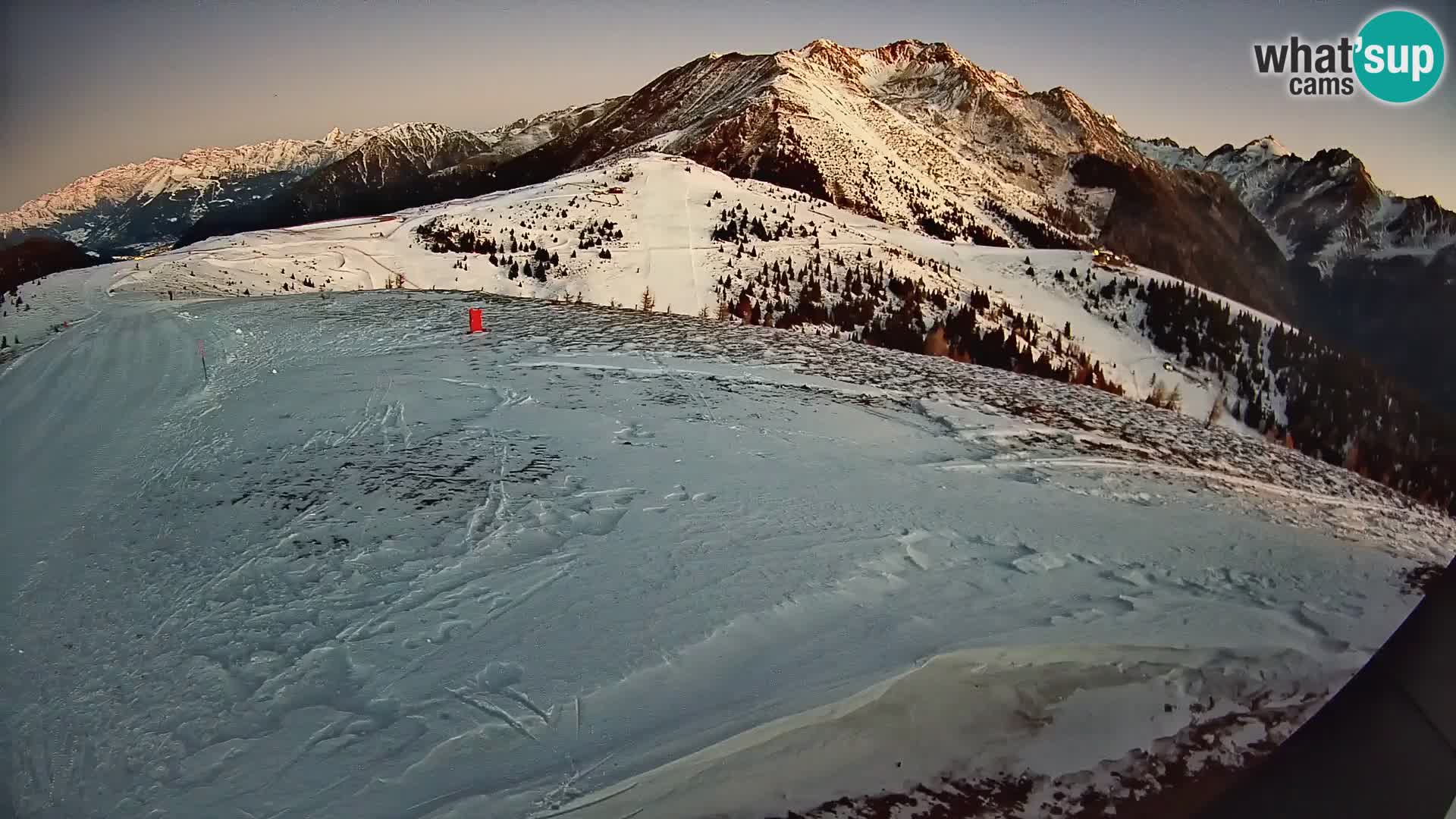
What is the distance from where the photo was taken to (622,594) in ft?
9.99

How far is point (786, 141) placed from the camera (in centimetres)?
3812

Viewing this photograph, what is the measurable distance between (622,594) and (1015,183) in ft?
201

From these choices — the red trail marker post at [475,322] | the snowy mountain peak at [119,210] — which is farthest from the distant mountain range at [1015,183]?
the red trail marker post at [475,322]

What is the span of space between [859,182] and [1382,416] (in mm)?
36381

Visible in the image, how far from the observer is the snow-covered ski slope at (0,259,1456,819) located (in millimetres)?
2143

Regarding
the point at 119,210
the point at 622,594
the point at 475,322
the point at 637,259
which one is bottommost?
the point at 622,594

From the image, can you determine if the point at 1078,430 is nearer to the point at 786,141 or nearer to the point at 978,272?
the point at 978,272

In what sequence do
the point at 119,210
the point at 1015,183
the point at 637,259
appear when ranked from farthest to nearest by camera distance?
the point at 119,210 → the point at 1015,183 → the point at 637,259

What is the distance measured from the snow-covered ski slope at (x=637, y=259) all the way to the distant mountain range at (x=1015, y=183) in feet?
5.86

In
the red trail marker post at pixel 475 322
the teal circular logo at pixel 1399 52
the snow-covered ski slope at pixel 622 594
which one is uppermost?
the teal circular logo at pixel 1399 52

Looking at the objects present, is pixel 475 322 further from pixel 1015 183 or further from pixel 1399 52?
pixel 1015 183

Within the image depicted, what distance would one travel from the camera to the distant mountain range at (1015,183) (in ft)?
9.09

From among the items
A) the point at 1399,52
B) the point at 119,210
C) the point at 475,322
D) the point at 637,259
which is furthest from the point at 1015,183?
the point at 119,210

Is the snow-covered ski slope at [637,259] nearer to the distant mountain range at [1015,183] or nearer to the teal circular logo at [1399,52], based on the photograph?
the distant mountain range at [1015,183]
